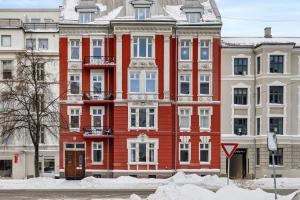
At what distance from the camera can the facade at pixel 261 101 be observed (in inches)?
2063

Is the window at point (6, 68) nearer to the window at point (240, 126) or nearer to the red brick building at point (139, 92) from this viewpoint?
the red brick building at point (139, 92)

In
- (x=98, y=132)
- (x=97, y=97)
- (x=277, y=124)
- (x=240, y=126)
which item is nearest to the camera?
(x=98, y=132)

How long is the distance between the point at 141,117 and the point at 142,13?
28.7 feet

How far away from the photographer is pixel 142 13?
1989 inches

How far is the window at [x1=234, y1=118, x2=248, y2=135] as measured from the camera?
5403 centimetres

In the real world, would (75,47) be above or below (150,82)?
above

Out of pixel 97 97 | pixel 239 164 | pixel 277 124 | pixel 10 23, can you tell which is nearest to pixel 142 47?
pixel 97 97

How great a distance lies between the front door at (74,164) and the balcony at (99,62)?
7.46 m

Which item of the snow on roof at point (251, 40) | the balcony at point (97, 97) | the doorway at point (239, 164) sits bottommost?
the doorway at point (239, 164)

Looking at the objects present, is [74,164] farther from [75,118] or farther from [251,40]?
[251,40]

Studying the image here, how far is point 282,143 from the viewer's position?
52562 millimetres

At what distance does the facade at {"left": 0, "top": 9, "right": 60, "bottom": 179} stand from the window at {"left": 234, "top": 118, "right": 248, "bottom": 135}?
17525 millimetres

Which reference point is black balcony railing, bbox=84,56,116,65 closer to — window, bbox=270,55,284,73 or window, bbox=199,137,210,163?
window, bbox=199,137,210,163

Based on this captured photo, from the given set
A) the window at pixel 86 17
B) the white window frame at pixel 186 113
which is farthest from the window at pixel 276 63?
the window at pixel 86 17
